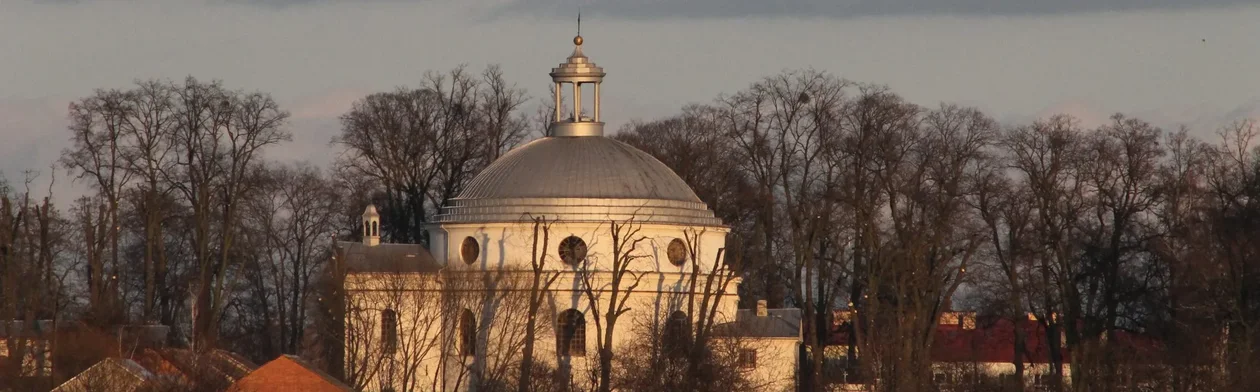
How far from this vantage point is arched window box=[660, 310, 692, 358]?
70625 mm

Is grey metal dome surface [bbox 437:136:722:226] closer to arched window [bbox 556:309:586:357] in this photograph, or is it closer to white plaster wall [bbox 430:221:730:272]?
white plaster wall [bbox 430:221:730:272]

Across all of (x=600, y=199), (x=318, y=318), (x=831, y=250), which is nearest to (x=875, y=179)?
(x=831, y=250)

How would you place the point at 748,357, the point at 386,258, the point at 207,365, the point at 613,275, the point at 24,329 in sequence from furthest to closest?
1. the point at 386,258
2. the point at 748,357
3. the point at 613,275
4. the point at 24,329
5. the point at 207,365

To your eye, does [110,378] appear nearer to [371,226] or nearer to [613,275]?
[613,275]

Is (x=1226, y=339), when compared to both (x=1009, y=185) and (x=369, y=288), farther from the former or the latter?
(x=369, y=288)

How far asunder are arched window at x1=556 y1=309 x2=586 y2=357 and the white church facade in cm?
3

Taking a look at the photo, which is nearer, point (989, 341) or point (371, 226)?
point (371, 226)

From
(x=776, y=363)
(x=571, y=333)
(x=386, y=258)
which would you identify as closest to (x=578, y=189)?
(x=571, y=333)

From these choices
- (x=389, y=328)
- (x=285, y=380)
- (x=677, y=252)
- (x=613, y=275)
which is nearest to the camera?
(x=285, y=380)

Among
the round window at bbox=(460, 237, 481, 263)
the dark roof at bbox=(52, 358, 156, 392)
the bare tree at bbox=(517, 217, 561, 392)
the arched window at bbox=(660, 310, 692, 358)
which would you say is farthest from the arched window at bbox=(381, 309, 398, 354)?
the dark roof at bbox=(52, 358, 156, 392)

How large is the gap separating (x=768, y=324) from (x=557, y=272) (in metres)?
5.66

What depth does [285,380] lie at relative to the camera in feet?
211

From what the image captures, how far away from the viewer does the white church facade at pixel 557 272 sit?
74188 millimetres

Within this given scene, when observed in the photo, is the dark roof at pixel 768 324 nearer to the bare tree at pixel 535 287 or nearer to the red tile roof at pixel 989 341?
the bare tree at pixel 535 287
